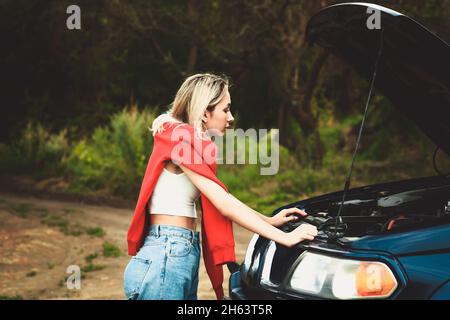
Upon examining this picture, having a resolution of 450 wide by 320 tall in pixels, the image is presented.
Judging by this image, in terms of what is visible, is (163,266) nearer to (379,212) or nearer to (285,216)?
(285,216)

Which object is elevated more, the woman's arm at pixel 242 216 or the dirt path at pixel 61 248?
the woman's arm at pixel 242 216

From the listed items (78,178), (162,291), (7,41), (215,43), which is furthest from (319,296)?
(7,41)

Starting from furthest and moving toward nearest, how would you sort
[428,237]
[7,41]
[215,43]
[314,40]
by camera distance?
[7,41] → [215,43] → [314,40] → [428,237]

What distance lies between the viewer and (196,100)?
3.05m

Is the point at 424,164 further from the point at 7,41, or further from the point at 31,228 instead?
the point at 7,41

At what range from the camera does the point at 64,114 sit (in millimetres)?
16422

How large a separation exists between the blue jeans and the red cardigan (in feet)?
0.22

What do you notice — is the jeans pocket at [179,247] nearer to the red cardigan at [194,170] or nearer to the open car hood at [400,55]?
the red cardigan at [194,170]

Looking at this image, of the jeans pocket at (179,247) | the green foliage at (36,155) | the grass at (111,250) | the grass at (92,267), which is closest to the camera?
the jeans pocket at (179,247)

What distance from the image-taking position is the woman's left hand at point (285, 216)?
327 centimetres

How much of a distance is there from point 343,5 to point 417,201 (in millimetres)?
1048

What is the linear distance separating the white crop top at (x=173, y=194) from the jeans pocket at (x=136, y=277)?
0.24 m

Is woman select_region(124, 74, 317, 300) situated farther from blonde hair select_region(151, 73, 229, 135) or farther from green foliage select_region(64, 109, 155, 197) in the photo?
green foliage select_region(64, 109, 155, 197)

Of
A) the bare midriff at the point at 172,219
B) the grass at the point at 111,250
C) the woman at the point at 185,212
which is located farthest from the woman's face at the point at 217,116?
the grass at the point at 111,250
